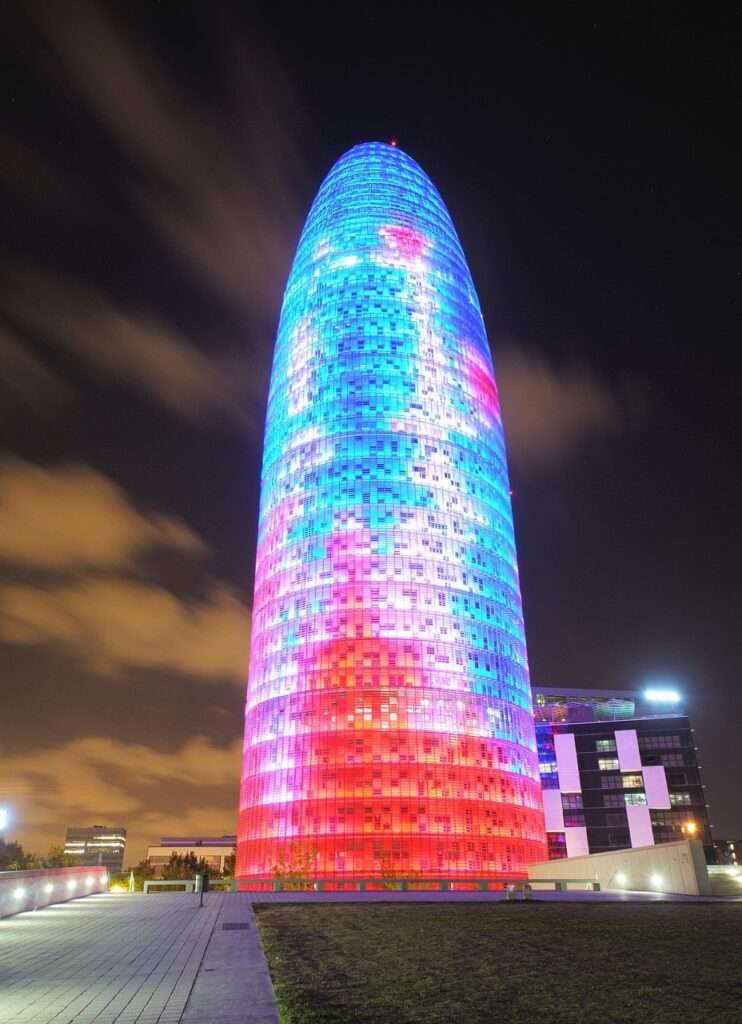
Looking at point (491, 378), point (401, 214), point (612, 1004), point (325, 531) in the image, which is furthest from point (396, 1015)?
point (401, 214)

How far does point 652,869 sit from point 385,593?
68.9m

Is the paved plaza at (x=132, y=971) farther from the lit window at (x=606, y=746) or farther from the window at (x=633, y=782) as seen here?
the lit window at (x=606, y=746)

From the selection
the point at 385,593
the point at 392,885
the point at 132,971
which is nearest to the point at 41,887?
the point at 132,971

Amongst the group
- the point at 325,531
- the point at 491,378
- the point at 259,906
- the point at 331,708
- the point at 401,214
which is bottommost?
the point at 259,906

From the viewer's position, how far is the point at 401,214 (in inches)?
5768

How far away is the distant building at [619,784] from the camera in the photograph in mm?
140125

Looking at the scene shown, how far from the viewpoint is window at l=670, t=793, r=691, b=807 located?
463 feet

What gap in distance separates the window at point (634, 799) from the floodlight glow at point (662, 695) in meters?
37.5

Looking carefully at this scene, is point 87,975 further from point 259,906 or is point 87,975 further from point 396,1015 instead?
point 259,906

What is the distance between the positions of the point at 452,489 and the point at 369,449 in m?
14.8

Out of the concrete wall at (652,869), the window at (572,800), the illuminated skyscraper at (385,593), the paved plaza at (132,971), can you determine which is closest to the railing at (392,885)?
the concrete wall at (652,869)

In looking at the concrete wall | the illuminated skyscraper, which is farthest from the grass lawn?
the illuminated skyscraper

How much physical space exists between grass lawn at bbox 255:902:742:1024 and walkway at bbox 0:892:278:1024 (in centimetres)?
79

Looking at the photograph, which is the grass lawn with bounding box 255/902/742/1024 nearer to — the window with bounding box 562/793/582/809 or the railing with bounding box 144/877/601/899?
the railing with bounding box 144/877/601/899
